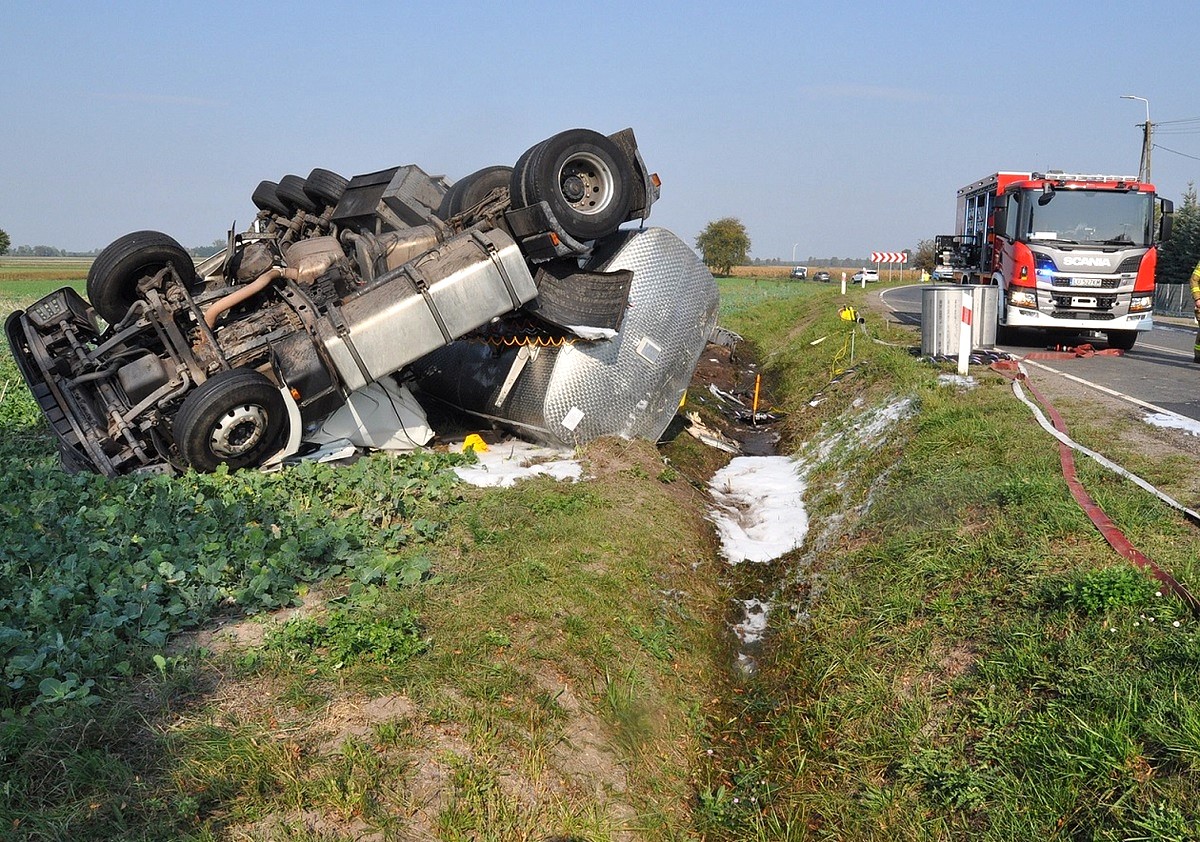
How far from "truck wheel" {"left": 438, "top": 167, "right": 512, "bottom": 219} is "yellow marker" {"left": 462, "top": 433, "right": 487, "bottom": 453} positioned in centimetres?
223

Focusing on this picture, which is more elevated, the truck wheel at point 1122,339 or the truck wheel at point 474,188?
the truck wheel at point 474,188

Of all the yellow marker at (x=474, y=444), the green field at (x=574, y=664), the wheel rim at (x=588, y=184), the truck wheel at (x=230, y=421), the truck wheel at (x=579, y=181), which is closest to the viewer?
the green field at (x=574, y=664)

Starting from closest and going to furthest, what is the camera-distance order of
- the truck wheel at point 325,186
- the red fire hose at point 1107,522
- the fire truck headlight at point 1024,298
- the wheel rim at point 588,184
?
the red fire hose at point 1107,522, the wheel rim at point 588,184, the truck wheel at point 325,186, the fire truck headlight at point 1024,298

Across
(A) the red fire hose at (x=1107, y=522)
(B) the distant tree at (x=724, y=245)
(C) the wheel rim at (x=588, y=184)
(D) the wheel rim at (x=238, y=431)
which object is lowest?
(B) the distant tree at (x=724, y=245)

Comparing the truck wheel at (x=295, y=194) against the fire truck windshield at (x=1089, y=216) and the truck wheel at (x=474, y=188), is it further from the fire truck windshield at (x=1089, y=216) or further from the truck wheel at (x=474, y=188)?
the fire truck windshield at (x=1089, y=216)

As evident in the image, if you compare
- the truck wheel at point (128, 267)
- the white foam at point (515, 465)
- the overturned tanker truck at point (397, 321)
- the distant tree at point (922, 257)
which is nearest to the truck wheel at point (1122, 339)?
the overturned tanker truck at point (397, 321)

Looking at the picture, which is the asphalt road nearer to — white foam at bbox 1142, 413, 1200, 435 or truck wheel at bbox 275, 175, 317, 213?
white foam at bbox 1142, 413, 1200, 435

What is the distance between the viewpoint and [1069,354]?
1306cm

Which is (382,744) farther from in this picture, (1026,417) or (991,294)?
(991,294)

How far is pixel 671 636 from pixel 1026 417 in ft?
13.7

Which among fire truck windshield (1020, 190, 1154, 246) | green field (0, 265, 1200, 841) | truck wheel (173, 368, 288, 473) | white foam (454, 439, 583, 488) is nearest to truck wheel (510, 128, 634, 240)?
white foam (454, 439, 583, 488)

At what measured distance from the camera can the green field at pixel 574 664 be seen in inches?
134

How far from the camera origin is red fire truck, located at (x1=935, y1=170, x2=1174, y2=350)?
533 inches

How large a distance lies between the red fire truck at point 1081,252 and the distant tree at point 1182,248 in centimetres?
2381
